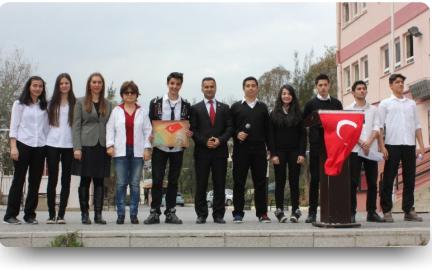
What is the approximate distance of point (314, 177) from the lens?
281 inches

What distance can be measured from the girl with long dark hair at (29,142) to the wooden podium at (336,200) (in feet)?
10.9

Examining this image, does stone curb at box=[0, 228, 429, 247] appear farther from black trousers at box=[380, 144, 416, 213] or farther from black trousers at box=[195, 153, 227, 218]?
black trousers at box=[380, 144, 416, 213]

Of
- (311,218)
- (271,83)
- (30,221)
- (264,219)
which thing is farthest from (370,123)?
(271,83)

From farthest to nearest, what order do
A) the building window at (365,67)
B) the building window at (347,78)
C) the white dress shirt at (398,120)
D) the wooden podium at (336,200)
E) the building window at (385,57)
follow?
the building window at (347,78) < the building window at (365,67) < the building window at (385,57) < the white dress shirt at (398,120) < the wooden podium at (336,200)

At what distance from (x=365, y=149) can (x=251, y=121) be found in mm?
1432

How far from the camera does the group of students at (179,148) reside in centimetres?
690

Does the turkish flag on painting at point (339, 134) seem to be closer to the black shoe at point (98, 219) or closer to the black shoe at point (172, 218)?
the black shoe at point (172, 218)

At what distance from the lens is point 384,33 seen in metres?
14.1

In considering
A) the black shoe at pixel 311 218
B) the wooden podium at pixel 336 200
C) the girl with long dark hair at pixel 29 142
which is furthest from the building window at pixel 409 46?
the girl with long dark hair at pixel 29 142

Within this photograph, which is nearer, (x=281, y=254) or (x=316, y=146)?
(x=281, y=254)
